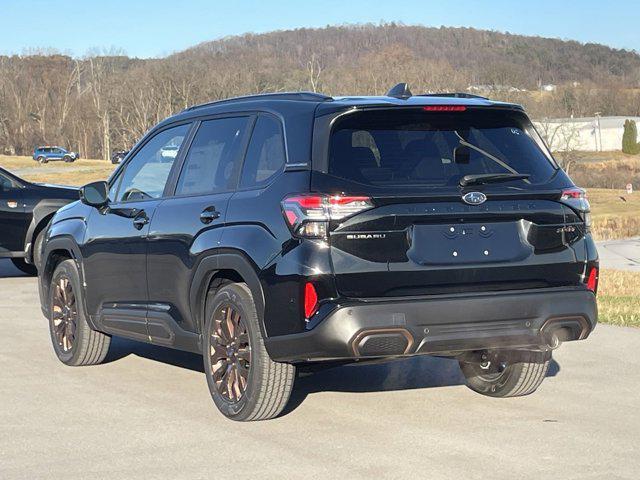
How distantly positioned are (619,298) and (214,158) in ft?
25.4

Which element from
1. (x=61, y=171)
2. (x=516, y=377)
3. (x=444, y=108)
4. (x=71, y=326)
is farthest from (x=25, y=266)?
(x=61, y=171)

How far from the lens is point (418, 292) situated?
6.00 m

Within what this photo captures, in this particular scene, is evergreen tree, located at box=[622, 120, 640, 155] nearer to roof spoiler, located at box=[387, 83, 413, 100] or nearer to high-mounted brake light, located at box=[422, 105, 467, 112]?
roof spoiler, located at box=[387, 83, 413, 100]

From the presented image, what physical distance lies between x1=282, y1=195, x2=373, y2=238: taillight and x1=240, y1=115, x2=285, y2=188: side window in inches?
20.0

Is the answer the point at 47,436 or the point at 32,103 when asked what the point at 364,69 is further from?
the point at 47,436

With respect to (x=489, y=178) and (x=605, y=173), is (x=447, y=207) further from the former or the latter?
(x=605, y=173)

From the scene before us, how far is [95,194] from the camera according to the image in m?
8.20

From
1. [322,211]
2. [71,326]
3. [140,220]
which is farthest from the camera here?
[71,326]

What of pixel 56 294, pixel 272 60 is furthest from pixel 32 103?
pixel 56 294

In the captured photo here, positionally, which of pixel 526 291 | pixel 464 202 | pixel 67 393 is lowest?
pixel 67 393

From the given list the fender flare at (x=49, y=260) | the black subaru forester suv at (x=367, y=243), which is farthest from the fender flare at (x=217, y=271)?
the fender flare at (x=49, y=260)

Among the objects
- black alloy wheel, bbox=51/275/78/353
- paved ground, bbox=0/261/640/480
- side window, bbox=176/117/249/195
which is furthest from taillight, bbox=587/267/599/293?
black alloy wheel, bbox=51/275/78/353

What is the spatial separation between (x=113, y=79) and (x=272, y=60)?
89.2ft

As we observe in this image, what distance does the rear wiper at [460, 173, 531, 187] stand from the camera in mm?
6172
